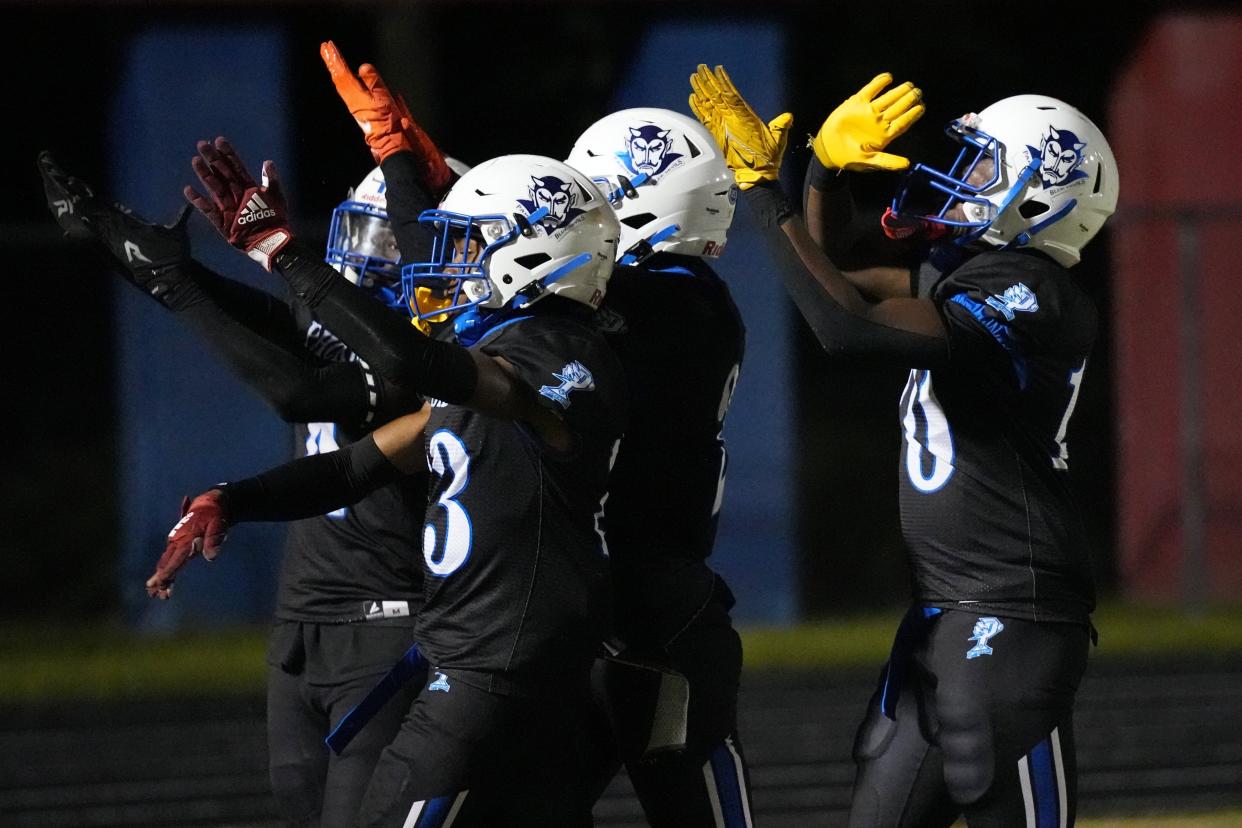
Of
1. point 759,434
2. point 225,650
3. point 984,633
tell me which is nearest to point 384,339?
point 984,633

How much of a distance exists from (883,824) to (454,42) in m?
9.37

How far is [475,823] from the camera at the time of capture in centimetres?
333

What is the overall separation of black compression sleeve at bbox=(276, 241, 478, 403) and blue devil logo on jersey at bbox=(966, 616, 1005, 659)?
121 centimetres

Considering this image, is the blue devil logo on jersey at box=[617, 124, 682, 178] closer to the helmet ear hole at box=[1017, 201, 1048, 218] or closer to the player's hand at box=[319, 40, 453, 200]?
the player's hand at box=[319, 40, 453, 200]

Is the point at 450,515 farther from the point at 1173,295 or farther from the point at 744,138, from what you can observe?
the point at 1173,295

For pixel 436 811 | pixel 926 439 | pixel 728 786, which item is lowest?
pixel 728 786

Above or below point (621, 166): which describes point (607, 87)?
below

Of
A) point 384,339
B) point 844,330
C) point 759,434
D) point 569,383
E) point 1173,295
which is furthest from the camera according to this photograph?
point 1173,295

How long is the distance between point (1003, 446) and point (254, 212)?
1553 mm

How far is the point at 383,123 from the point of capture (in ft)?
13.6

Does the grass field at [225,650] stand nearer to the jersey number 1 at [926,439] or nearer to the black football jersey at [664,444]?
the black football jersey at [664,444]

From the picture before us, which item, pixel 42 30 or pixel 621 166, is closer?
pixel 621 166

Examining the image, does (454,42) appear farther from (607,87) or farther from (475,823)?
(475,823)

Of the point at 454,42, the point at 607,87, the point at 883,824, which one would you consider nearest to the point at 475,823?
the point at 883,824
